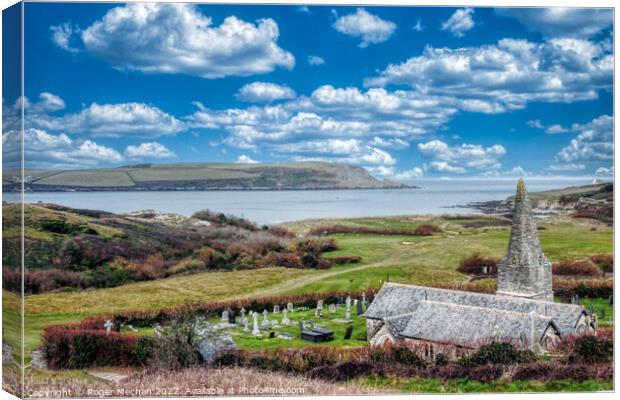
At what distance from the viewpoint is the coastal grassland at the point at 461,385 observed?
18000 millimetres

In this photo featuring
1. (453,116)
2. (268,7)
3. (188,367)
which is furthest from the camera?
(453,116)

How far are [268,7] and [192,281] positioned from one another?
831 centimetres

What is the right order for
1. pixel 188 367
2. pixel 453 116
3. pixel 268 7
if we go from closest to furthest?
pixel 188 367 < pixel 268 7 < pixel 453 116

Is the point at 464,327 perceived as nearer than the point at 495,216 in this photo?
Yes

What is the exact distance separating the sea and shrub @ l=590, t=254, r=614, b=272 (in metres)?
2.38

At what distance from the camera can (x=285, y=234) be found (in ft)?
70.9

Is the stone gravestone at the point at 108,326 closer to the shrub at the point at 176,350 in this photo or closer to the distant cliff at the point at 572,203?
the shrub at the point at 176,350

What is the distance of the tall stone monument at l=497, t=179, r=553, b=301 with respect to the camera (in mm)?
20219

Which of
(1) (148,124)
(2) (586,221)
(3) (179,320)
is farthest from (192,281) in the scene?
(2) (586,221)

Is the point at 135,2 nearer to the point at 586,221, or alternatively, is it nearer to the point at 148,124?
the point at 148,124

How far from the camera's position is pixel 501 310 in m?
19.0

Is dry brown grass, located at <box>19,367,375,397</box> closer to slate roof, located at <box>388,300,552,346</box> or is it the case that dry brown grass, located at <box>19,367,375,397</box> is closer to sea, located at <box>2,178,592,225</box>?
slate roof, located at <box>388,300,552,346</box>

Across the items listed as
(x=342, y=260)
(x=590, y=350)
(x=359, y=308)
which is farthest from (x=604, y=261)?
(x=342, y=260)

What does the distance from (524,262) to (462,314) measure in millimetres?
2723
